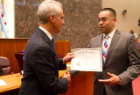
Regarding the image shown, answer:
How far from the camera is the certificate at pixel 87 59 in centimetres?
147

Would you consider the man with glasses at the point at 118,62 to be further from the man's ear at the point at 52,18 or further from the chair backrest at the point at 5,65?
the chair backrest at the point at 5,65

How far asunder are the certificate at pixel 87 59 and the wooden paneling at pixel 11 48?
124 inches

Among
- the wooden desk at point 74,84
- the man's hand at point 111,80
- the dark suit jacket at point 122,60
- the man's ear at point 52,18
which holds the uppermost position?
the man's ear at point 52,18

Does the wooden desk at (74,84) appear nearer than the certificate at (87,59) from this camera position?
No

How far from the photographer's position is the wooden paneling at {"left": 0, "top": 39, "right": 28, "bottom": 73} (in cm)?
398

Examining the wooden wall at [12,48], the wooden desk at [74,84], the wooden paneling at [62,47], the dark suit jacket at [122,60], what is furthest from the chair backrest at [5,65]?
the wooden paneling at [62,47]

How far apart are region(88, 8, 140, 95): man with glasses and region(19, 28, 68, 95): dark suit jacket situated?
1.85 ft

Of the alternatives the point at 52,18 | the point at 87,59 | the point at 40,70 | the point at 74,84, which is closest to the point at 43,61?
the point at 40,70

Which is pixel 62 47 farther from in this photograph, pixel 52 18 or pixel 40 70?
pixel 40 70

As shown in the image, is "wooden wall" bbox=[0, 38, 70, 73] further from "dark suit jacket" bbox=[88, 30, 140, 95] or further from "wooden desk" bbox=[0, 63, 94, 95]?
"dark suit jacket" bbox=[88, 30, 140, 95]

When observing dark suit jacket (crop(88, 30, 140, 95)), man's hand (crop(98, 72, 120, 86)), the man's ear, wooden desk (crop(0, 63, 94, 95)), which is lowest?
wooden desk (crop(0, 63, 94, 95))

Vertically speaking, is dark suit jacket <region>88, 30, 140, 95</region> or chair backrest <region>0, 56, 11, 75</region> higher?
dark suit jacket <region>88, 30, 140, 95</region>

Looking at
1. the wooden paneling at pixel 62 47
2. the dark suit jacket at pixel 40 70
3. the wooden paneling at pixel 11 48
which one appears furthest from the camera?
the wooden paneling at pixel 62 47

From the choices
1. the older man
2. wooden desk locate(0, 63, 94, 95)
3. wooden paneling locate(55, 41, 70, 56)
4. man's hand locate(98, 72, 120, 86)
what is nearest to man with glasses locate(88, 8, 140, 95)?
man's hand locate(98, 72, 120, 86)
